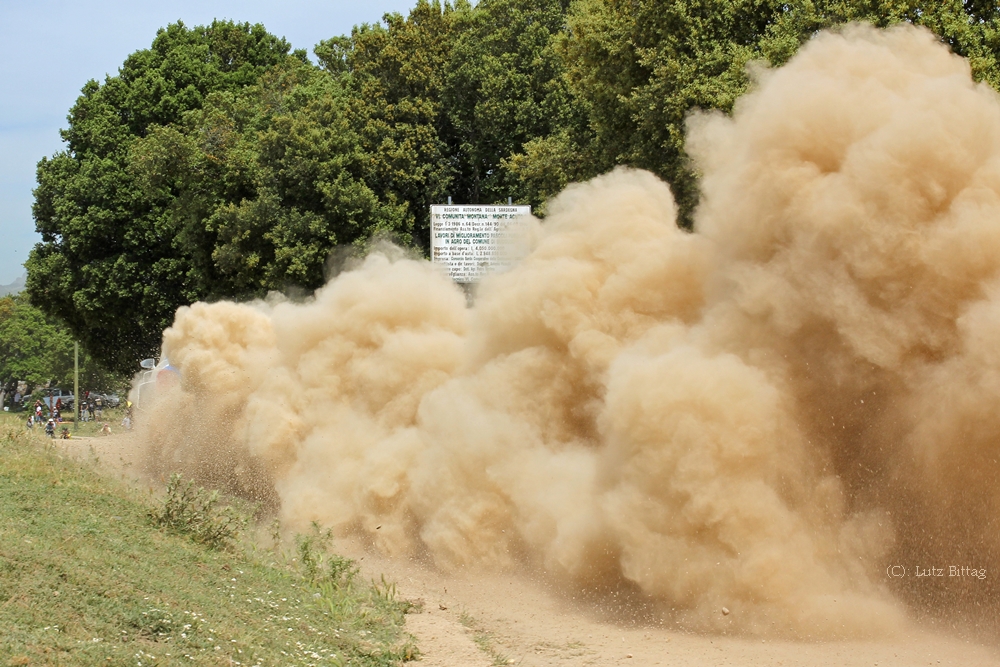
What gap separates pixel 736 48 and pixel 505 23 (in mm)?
17867

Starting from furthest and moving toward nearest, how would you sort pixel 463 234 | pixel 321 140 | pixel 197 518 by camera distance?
1. pixel 321 140
2. pixel 463 234
3. pixel 197 518

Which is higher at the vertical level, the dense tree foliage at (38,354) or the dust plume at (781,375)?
the dense tree foliage at (38,354)

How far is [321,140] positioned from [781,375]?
2386cm

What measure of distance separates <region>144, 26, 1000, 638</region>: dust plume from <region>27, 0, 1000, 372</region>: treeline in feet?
31.5

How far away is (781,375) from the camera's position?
36.3ft

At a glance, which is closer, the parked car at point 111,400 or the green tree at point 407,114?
the green tree at point 407,114

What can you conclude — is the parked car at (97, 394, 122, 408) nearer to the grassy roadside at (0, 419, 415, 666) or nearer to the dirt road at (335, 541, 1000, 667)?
the grassy roadside at (0, 419, 415, 666)

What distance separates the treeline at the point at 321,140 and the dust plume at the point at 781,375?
31.5 ft

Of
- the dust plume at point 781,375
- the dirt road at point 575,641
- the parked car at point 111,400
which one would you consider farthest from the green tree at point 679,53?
the parked car at point 111,400

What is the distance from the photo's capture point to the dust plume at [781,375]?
10.2 m

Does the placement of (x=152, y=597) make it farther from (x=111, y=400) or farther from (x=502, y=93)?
(x=111, y=400)

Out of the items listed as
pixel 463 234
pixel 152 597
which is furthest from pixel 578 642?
pixel 463 234

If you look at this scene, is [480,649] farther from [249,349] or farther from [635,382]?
[249,349]

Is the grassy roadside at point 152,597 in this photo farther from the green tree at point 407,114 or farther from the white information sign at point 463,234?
the green tree at point 407,114
